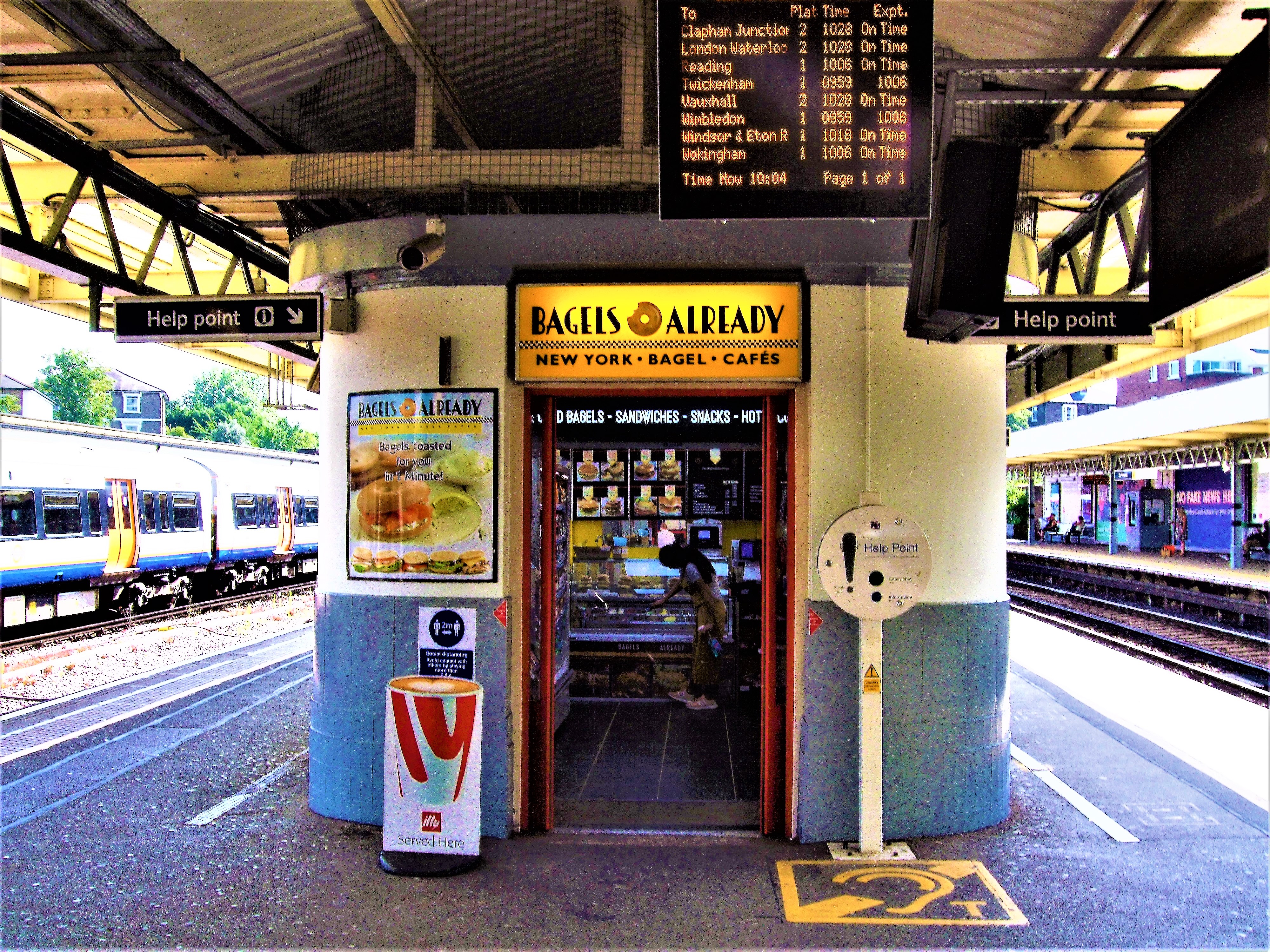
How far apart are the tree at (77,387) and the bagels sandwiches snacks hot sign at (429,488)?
53039 mm

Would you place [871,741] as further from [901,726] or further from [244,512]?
[244,512]

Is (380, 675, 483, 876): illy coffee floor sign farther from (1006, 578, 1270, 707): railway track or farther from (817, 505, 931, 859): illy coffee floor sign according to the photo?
(1006, 578, 1270, 707): railway track

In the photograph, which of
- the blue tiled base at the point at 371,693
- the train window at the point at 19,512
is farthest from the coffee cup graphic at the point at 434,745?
the train window at the point at 19,512

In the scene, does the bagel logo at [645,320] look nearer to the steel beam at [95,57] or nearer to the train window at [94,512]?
the steel beam at [95,57]

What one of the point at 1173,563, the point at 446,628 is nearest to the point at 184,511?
the point at 446,628

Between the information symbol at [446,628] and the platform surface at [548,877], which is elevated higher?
the information symbol at [446,628]

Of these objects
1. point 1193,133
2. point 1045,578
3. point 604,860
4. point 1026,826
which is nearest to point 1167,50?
point 1193,133

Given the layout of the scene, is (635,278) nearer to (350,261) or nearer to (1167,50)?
(350,261)

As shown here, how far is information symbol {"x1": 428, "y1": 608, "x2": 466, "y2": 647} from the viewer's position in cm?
519

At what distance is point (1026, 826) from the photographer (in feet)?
17.5

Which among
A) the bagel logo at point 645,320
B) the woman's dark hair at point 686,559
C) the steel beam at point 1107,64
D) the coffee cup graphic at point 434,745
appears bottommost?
the coffee cup graphic at point 434,745

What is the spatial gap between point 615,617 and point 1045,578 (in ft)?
81.4

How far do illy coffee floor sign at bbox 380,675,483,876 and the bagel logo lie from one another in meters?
2.36

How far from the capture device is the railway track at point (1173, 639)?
12.6 meters
